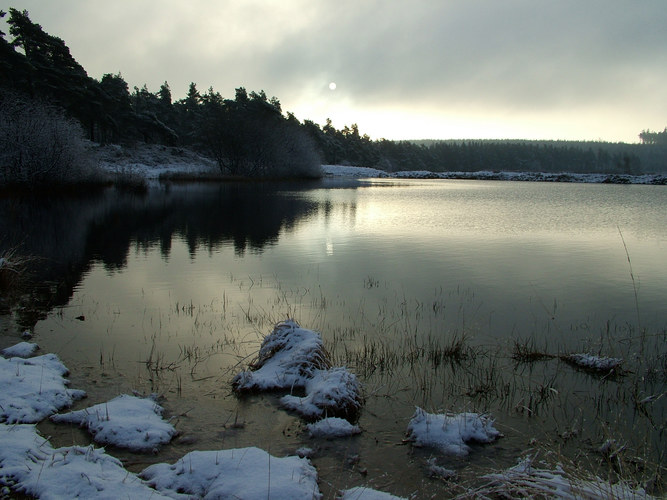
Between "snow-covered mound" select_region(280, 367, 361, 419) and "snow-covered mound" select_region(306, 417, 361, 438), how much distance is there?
0.19 meters

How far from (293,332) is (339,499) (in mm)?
3535

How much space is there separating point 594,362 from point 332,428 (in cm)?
445

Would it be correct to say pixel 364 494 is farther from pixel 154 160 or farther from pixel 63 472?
pixel 154 160

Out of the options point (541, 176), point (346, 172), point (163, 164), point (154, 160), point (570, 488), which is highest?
point (154, 160)

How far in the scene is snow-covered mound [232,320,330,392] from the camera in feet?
20.7

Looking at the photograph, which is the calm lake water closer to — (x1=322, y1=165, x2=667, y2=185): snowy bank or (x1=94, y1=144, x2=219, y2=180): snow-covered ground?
(x1=94, y1=144, x2=219, y2=180): snow-covered ground

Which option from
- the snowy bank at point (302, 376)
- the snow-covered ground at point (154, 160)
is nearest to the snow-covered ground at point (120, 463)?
the snowy bank at point (302, 376)

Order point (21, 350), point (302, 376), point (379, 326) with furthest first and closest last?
point (379, 326) → point (21, 350) → point (302, 376)

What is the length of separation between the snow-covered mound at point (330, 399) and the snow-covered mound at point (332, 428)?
7.7 inches

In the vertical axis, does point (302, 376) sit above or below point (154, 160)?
below

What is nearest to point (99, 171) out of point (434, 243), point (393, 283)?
point (434, 243)

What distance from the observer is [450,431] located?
5.05 metres

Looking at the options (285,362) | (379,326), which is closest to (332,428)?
(285,362)

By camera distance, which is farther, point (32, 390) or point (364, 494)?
point (32, 390)
